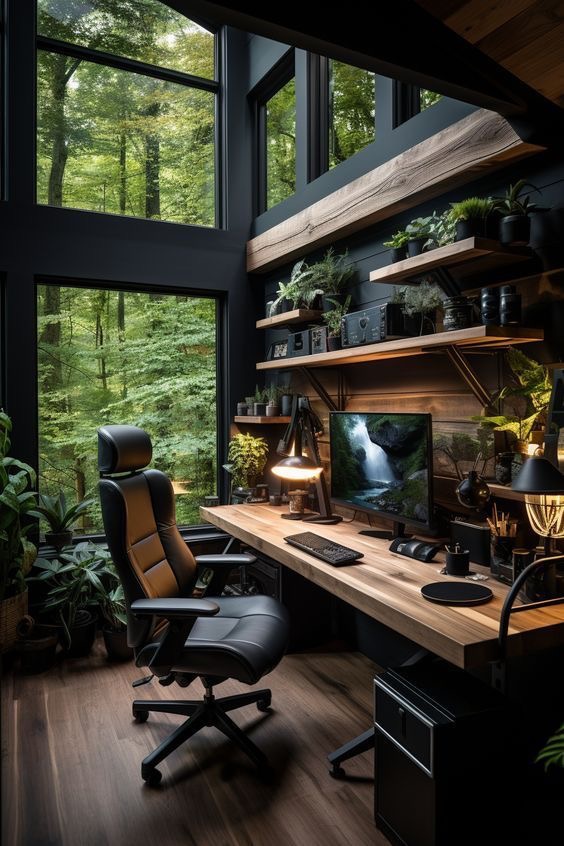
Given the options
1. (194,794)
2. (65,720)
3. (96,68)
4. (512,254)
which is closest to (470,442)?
(512,254)

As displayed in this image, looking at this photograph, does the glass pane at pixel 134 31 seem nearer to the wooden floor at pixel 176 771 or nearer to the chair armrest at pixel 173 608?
the chair armrest at pixel 173 608

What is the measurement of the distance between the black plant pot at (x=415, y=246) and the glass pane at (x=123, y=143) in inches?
81.9

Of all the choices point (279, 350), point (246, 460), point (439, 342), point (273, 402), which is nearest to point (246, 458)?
point (246, 460)

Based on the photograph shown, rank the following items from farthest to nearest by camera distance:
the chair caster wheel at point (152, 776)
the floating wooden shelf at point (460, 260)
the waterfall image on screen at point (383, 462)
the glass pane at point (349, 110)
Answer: the glass pane at point (349, 110) < the waterfall image on screen at point (383, 462) < the chair caster wheel at point (152, 776) < the floating wooden shelf at point (460, 260)

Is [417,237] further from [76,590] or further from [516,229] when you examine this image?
[76,590]

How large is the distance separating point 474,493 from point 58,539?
7.67 ft

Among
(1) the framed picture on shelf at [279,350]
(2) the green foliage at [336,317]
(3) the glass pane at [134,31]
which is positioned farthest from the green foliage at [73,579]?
(3) the glass pane at [134,31]

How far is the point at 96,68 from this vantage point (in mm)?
3635

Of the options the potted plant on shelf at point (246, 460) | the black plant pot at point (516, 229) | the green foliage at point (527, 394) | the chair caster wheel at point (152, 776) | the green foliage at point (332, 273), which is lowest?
the chair caster wheel at point (152, 776)

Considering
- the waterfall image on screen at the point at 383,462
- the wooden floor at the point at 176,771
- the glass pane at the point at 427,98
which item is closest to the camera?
the wooden floor at the point at 176,771

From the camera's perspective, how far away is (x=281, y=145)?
12.7 ft

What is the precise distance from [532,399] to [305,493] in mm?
1469

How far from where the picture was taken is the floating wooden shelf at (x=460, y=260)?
1.91m

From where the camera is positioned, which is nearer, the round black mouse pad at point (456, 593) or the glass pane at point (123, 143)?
the round black mouse pad at point (456, 593)
